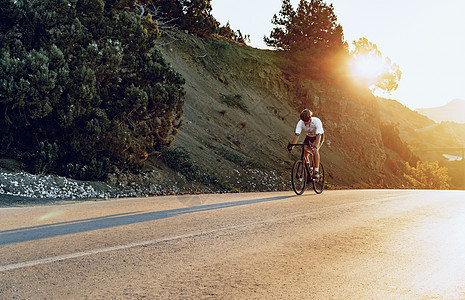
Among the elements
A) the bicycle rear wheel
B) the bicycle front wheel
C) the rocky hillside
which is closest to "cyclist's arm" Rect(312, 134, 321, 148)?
the bicycle front wheel

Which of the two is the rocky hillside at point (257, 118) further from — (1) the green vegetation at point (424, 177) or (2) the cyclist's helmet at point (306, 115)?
(2) the cyclist's helmet at point (306, 115)

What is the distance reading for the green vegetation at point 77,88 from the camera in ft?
36.0

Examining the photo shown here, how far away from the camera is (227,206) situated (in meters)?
8.72

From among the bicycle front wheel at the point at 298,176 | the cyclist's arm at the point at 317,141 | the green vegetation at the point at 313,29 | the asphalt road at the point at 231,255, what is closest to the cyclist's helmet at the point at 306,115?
the cyclist's arm at the point at 317,141

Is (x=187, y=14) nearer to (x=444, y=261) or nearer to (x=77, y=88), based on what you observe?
(x=77, y=88)

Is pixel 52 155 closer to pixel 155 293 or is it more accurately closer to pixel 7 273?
pixel 7 273

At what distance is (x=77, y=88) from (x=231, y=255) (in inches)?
354

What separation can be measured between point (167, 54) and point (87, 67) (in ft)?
55.5

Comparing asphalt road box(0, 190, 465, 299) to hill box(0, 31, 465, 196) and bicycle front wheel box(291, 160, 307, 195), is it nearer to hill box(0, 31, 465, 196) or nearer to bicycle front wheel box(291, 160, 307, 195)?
bicycle front wheel box(291, 160, 307, 195)

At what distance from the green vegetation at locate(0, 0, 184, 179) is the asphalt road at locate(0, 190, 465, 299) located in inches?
171

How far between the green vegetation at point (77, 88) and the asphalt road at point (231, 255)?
14.3 ft

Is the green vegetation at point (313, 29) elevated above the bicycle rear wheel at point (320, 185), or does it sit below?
above

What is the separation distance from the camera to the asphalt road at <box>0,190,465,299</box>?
3.24 m

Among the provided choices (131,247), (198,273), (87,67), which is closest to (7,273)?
(131,247)
